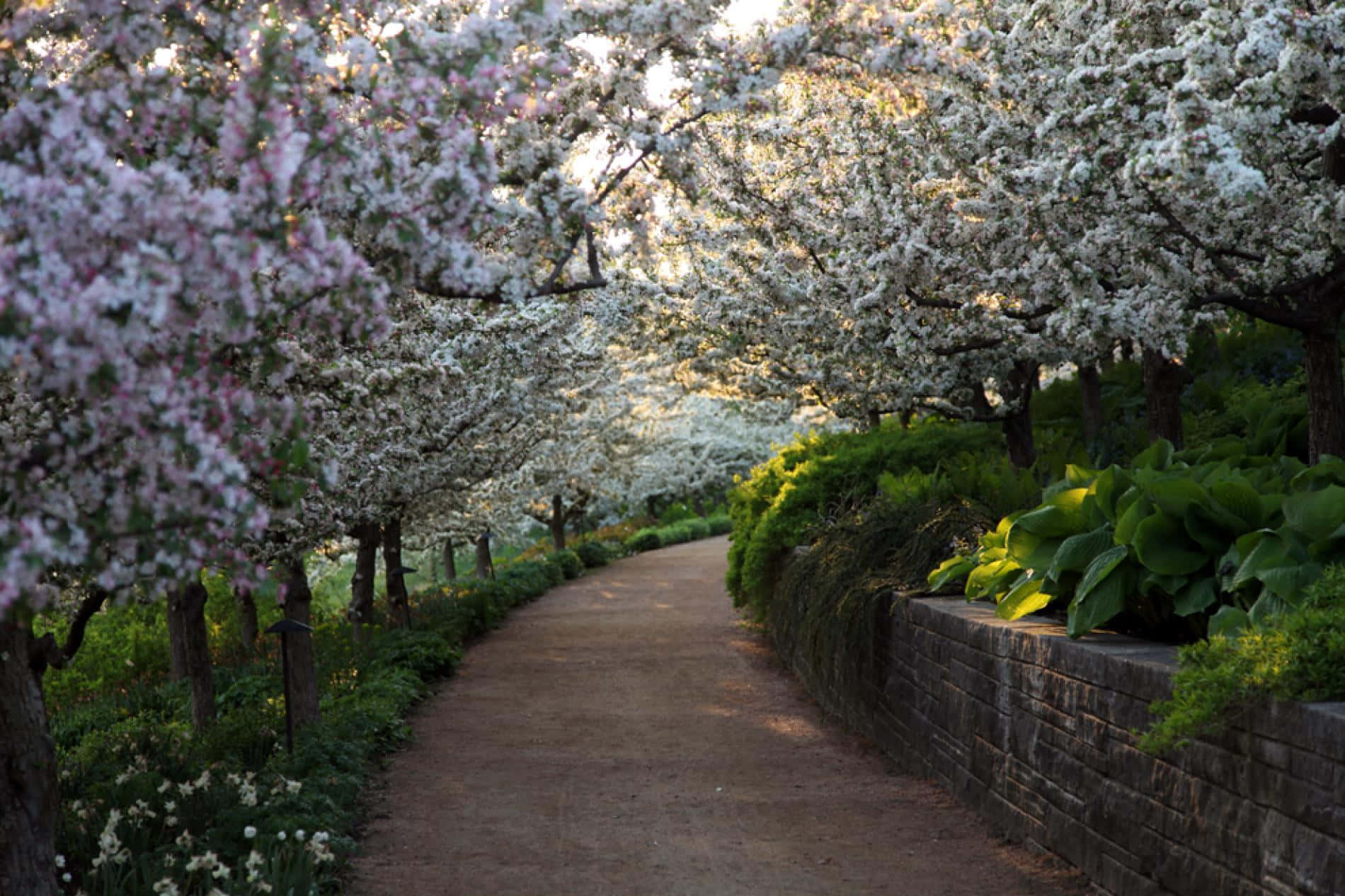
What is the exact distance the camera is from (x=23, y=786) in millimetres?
5504

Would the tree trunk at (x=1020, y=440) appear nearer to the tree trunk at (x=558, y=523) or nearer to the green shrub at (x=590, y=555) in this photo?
the tree trunk at (x=558, y=523)

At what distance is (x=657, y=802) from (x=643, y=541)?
29.2m

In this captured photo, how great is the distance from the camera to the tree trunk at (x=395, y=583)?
17734mm

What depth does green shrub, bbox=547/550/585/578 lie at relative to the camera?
2805 cm

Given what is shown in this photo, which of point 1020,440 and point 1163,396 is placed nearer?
point 1163,396

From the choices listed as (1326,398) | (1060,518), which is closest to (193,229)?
(1060,518)

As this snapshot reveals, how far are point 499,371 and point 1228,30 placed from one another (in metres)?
7.47

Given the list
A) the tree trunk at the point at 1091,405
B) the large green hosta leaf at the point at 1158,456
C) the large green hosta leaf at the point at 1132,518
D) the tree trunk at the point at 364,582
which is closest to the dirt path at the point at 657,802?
the large green hosta leaf at the point at 1132,518

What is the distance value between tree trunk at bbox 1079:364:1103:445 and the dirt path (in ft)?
13.7

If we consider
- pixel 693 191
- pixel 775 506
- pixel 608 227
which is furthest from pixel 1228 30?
pixel 775 506

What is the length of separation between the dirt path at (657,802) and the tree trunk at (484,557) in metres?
8.26

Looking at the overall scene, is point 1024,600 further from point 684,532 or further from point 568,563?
point 684,532

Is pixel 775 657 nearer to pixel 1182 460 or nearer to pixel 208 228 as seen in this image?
pixel 1182 460

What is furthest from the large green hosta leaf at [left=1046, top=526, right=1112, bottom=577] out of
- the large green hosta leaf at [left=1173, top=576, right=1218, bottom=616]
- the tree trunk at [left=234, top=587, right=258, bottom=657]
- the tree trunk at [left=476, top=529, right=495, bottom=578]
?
the tree trunk at [left=476, top=529, right=495, bottom=578]
